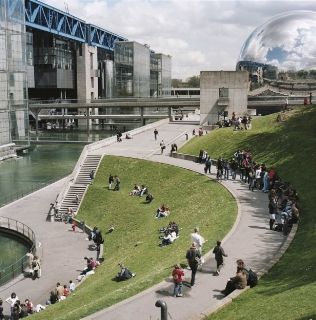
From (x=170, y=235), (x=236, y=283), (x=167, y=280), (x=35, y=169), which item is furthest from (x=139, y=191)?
(x=35, y=169)

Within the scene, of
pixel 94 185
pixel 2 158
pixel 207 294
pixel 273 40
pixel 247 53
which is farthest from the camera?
pixel 2 158

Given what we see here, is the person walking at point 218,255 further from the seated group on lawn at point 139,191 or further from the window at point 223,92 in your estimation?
the window at point 223,92

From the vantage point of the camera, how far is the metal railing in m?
25.7

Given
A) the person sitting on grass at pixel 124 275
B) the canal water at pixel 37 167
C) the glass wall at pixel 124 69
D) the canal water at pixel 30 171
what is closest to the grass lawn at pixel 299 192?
the person sitting on grass at pixel 124 275

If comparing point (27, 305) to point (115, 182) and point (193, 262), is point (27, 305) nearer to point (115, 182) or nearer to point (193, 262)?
point (193, 262)

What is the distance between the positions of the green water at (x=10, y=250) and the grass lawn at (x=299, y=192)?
15.4m

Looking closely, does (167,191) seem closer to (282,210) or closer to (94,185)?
(94,185)

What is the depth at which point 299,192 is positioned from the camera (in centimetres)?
2741

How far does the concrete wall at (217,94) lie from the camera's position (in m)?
65.2

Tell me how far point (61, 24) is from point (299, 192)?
9760 centimetres

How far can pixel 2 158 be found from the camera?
64438mm

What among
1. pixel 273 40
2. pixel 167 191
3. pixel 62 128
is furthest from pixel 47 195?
pixel 62 128

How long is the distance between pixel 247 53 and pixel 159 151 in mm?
18019

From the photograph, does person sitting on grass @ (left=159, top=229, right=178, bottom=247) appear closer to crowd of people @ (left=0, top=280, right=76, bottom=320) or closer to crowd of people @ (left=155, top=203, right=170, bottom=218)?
crowd of people @ (left=0, top=280, right=76, bottom=320)
